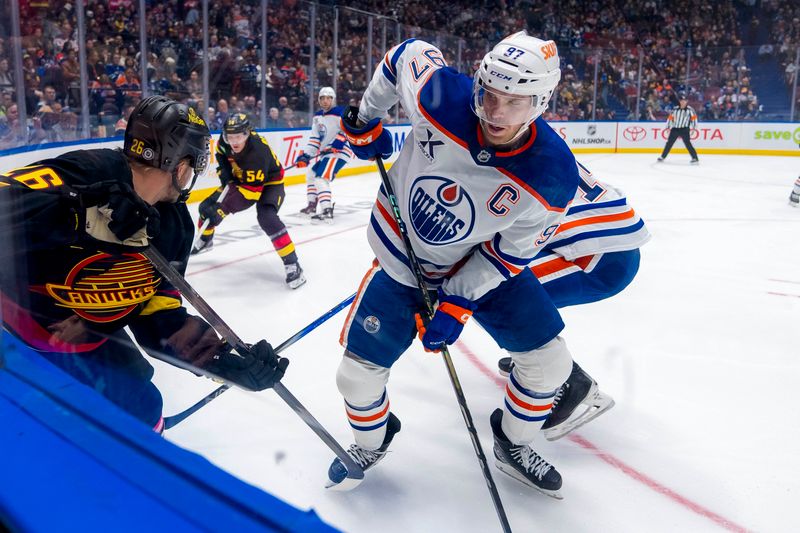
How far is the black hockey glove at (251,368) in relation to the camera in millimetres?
1472

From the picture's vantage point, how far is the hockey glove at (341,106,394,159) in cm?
208

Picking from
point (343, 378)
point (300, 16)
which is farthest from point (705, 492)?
point (300, 16)

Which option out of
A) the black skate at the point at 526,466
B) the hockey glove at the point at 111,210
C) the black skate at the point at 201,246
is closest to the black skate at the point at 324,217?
the black skate at the point at 201,246

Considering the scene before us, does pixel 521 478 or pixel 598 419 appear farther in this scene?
pixel 598 419

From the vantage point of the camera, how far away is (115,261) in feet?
4.58

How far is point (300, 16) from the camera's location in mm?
7473

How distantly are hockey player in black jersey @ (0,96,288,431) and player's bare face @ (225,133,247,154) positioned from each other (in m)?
2.40

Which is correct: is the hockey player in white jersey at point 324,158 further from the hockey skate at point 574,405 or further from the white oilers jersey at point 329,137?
the hockey skate at point 574,405

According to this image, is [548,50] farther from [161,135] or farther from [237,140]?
[237,140]

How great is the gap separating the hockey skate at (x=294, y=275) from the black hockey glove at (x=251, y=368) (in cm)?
230

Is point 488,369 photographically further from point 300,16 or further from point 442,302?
point 300,16

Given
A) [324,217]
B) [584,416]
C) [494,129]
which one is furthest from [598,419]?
[324,217]

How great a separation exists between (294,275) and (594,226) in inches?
81.4

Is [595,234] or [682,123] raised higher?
[595,234]
